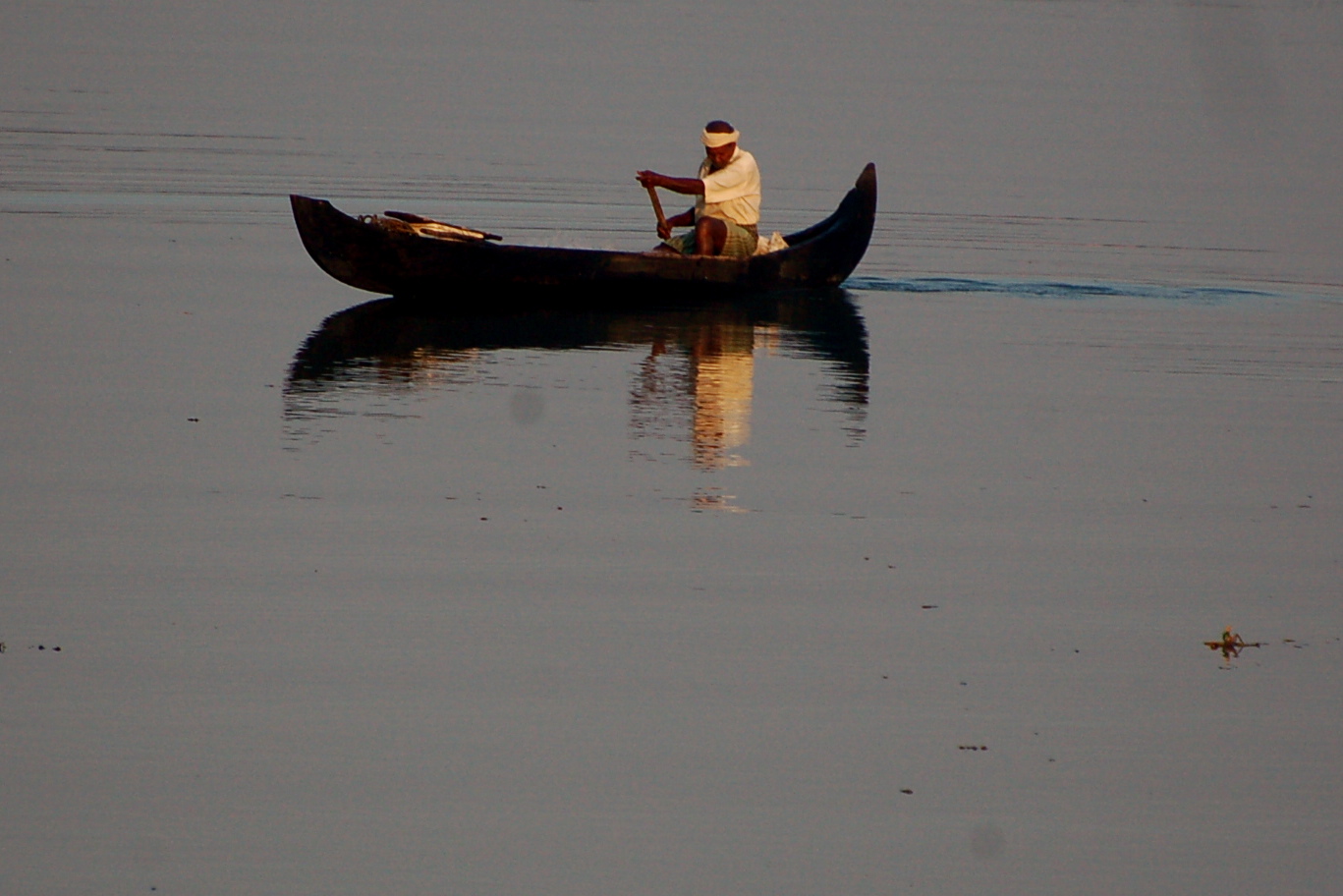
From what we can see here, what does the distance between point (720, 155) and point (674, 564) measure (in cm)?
757

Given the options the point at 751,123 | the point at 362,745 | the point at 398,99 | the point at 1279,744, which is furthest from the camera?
the point at 398,99

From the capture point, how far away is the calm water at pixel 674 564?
5.64 m

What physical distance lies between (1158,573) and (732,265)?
7536 mm

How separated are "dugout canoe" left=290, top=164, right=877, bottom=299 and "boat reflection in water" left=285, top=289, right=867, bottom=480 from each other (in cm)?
19

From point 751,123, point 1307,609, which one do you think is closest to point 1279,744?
point 1307,609

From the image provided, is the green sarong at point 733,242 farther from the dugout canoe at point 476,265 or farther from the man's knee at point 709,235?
the dugout canoe at point 476,265

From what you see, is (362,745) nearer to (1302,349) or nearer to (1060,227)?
(1302,349)

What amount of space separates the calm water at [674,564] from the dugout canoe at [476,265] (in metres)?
0.31

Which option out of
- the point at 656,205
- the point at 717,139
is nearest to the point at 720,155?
the point at 717,139

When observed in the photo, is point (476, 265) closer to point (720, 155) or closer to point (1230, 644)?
point (720, 155)

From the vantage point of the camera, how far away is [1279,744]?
21.3 feet

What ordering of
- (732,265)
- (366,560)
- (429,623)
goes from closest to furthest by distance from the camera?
(429,623) < (366,560) < (732,265)

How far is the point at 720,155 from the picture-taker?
15.3m

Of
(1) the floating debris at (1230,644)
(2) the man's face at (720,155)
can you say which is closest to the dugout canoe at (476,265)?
(2) the man's face at (720,155)
